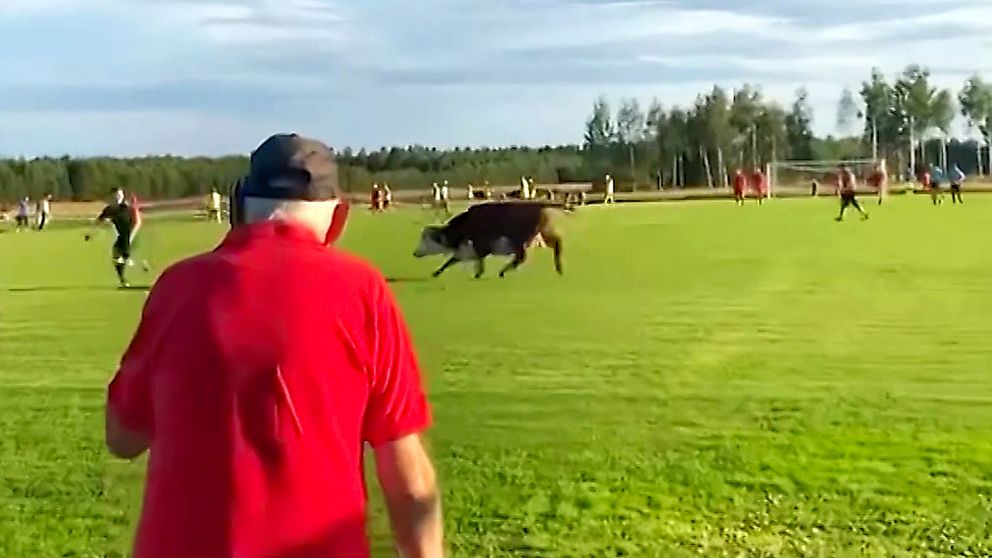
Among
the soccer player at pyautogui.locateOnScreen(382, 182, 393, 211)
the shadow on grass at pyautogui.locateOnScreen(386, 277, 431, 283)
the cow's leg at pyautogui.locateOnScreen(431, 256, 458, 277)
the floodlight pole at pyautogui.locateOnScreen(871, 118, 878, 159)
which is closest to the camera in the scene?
the shadow on grass at pyautogui.locateOnScreen(386, 277, 431, 283)

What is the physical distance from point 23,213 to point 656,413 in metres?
43.8

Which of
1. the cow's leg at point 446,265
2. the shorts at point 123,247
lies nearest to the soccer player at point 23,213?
the shorts at point 123,247

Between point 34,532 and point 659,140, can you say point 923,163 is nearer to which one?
point 659,140

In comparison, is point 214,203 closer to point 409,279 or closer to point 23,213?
point 409,279

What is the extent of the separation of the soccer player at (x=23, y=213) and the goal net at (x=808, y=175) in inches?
1438

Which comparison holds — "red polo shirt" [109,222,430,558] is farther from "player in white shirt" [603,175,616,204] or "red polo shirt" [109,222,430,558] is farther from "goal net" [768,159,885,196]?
"goal net" [768,159,885,196]

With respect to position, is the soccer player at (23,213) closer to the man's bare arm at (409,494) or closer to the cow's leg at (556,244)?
the cow's leg at (556,244)

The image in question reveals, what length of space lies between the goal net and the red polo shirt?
241ft

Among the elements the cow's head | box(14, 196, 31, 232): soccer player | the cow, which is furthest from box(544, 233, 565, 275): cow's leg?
box(14, 196, 31, 232): soccer player

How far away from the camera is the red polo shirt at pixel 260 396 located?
292 cm

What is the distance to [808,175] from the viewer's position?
83.8 m

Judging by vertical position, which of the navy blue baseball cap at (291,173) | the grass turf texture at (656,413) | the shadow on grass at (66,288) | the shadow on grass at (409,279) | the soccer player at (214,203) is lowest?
the grass turf texture at (656,413)

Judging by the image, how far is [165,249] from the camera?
30562 millimetres

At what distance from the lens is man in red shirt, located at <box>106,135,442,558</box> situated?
2.92m
